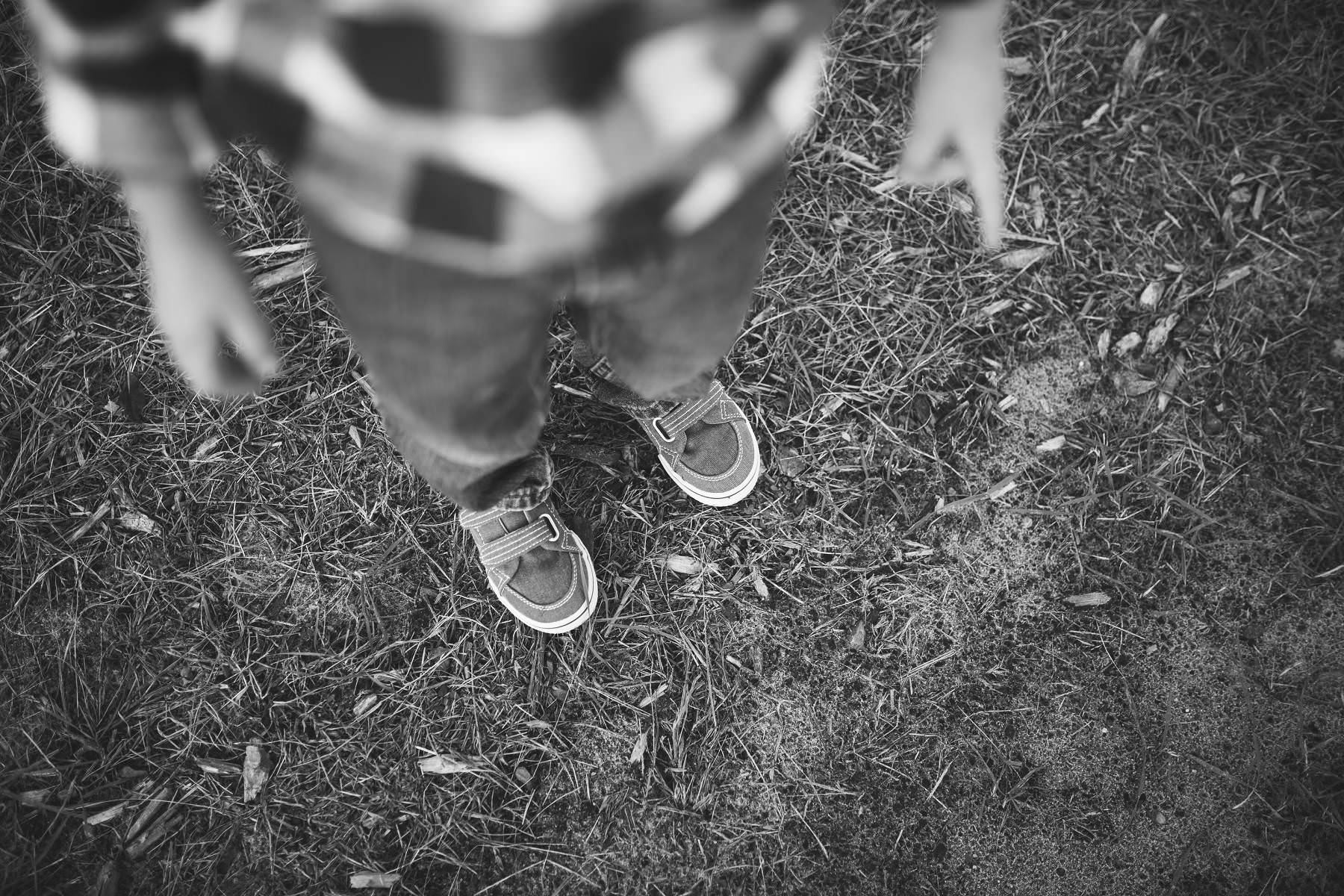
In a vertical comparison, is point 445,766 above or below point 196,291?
below

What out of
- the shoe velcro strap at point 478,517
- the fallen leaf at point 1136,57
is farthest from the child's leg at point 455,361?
the fallen leaf at point 1136,57

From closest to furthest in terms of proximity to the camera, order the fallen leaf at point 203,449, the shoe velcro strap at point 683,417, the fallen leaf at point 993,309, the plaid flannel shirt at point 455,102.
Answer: the plaid flannel shirt at point 455,102
the shoe velcro strap at point 683,417
the fallen leaf at point 203,449
the fallen leaf at point 993,309

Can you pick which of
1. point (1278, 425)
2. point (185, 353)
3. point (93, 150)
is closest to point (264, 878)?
point (185, 353)

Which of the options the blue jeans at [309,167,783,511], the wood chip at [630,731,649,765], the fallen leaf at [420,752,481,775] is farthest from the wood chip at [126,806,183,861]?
the blue jeans at [309,167,783,511]

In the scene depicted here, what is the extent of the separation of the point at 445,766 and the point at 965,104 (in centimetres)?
183

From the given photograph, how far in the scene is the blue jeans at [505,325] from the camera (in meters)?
0.95

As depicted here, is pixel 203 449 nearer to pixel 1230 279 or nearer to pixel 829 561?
pixel 829 561

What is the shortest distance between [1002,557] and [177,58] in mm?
2052

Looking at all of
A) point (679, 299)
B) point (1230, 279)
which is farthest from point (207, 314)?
point (1230, 279)

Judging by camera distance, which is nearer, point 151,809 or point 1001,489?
point 151,809

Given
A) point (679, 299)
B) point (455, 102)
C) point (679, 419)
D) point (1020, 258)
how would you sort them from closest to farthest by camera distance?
1. point (455, 102)
2. point (679, 299)
3. point (679, 419)
4. point (1020, 258)

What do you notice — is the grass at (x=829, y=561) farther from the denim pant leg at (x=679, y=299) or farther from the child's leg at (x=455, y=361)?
the denim pant leg at (x=679, y=299)

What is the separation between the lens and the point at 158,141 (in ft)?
2.91

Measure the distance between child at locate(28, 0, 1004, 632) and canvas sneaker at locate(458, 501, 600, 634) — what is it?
797mm
